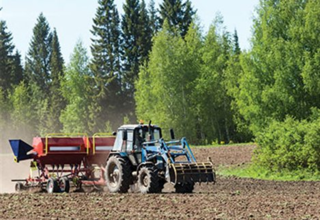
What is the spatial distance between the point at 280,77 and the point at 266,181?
837 cm

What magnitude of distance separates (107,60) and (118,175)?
169 feet

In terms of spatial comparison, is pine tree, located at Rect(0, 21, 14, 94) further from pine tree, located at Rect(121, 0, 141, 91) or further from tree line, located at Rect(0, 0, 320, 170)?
pine tree, located at Rect(121, 0, 141, 91)

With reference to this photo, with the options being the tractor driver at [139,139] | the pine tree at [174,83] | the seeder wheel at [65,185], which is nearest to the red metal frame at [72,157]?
the seeder wheel at [65,185]

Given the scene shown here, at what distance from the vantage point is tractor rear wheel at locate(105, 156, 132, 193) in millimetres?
20109

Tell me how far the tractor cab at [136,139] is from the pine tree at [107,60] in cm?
4968

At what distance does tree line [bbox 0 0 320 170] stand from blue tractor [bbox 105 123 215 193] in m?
8.80

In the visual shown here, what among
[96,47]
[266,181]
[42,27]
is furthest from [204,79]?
[42,27]

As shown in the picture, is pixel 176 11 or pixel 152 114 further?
pixel 176 11

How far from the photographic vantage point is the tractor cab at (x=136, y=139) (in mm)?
20469

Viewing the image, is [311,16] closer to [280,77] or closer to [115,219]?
[280,77]

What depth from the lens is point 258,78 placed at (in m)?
33.0

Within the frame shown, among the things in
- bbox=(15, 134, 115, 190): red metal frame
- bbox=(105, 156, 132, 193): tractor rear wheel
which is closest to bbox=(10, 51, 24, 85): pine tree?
bbox=(15, 134, 115, 190): red metal frame

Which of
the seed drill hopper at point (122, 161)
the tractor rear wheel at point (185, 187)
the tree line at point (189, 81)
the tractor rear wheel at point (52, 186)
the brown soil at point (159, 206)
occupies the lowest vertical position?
the brown soil at point (159, 206)

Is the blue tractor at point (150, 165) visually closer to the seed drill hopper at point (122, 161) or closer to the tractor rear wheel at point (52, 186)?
the seed drill hopper at point (122, 161)
